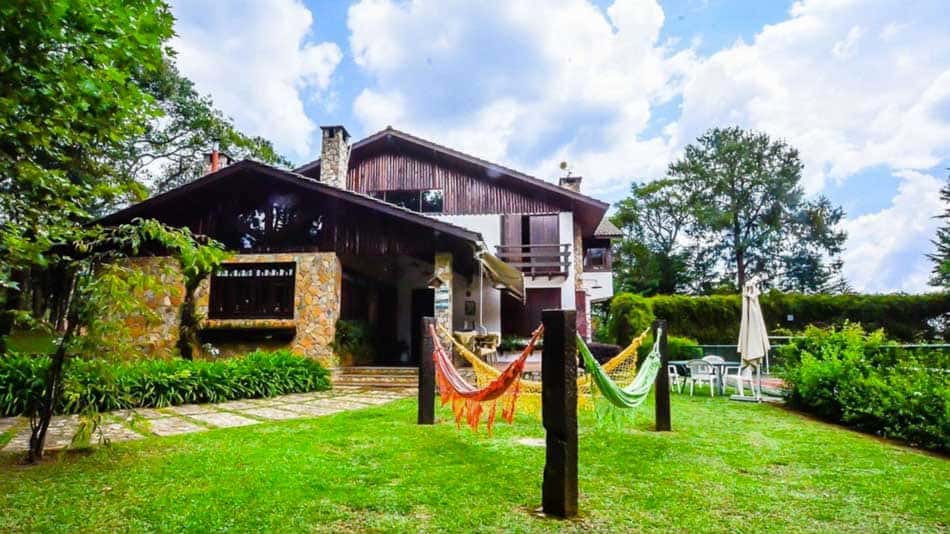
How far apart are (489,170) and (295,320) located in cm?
694

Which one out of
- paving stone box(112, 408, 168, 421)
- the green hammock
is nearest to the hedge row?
the green hammock

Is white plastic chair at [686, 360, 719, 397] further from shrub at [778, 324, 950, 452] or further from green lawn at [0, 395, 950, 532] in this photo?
green lawn at [0, 395, 950, 532]

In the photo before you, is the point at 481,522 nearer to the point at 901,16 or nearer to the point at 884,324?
Answer: the point at 901,16

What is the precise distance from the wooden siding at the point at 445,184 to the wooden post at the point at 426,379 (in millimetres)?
8856

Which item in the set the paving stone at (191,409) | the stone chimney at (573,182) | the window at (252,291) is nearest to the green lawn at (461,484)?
the paving stone at (191,409)

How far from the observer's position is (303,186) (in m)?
8.84

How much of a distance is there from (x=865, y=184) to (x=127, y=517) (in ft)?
63.2

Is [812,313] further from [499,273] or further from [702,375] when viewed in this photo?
[499,273]

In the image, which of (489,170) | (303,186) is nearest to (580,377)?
(303,186)

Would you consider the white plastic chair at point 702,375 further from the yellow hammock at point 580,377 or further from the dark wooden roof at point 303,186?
the dark wooden roof at point 303,186

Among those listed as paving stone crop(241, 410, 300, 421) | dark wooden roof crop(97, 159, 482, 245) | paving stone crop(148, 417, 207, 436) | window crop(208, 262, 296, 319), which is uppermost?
dark wooden roof crop(97, 159, 482, 245)

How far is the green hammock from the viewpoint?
2.89 m

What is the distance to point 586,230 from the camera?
1512cm

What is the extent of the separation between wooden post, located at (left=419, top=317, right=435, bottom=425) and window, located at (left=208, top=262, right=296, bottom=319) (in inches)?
188
